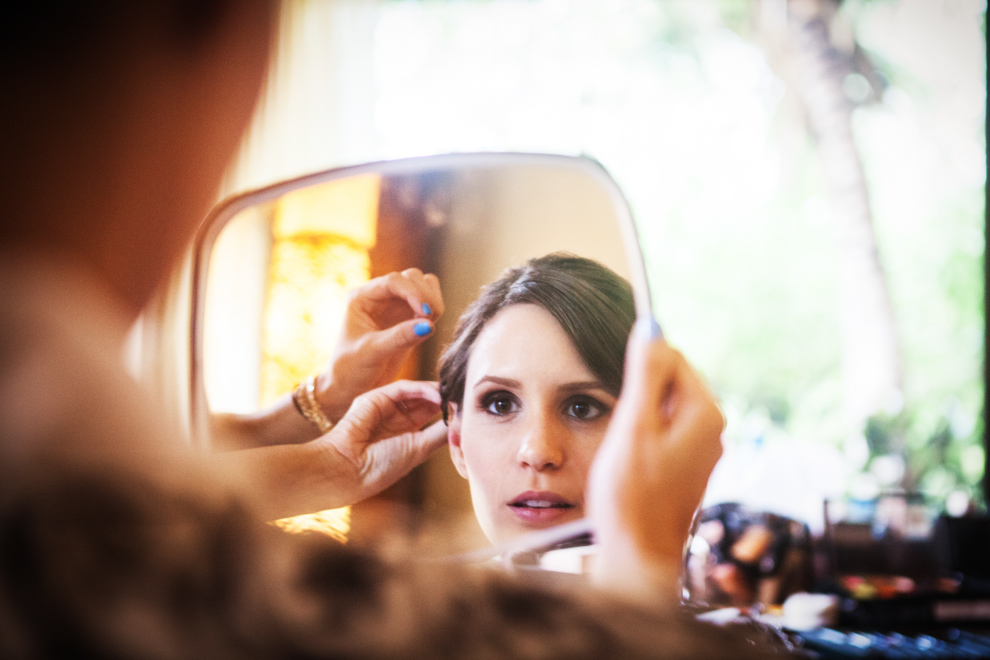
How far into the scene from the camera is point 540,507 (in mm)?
281

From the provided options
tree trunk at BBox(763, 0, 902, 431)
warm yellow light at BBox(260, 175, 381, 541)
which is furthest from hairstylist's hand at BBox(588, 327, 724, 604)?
tree trunk at BBox(763, 0, 902, 431)

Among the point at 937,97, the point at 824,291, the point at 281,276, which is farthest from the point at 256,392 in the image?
the point at 937,97

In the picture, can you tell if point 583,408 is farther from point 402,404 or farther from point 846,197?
point 846,197

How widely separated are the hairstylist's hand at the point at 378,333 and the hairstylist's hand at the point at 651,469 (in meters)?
0.10

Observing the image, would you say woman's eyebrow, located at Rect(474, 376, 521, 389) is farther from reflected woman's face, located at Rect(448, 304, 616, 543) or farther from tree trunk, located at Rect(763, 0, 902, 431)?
tree trunk, located at Rect(763, 0, 902, 431)

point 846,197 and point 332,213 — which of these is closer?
point 332,213

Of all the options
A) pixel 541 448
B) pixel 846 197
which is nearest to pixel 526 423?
pixel 541 448

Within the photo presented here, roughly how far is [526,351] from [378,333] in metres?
0.07

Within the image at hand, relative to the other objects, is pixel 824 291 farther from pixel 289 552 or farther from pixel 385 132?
pixel 289 552

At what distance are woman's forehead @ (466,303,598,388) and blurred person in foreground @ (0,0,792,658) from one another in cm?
2

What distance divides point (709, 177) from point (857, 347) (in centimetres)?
33

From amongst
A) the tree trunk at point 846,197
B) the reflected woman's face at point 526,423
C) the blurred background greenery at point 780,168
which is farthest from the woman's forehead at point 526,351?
the tree trunk at point 846,197

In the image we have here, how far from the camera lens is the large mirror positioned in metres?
0.28

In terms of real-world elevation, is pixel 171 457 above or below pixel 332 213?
below
